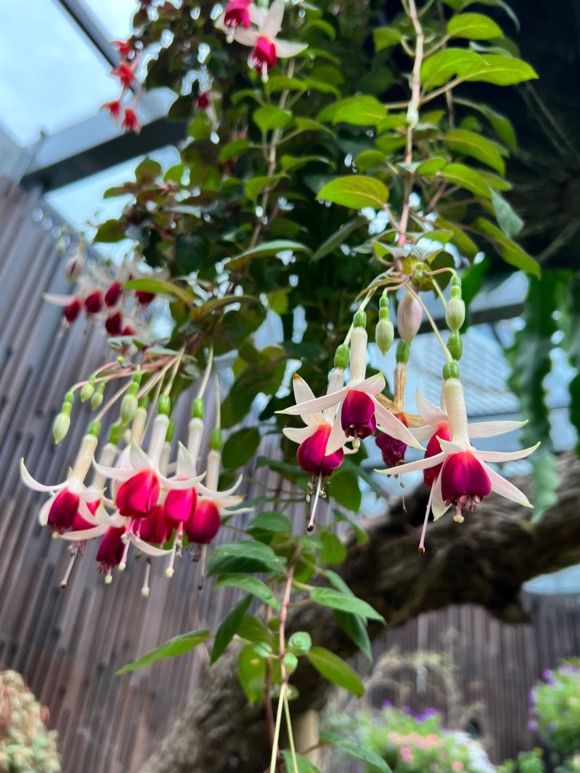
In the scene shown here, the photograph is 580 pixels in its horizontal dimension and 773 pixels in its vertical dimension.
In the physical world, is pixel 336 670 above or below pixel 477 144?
below

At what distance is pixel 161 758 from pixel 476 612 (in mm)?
3303

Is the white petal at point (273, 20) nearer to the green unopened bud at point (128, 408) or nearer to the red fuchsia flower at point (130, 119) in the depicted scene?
the red fuchsia flower at point (130, 119)

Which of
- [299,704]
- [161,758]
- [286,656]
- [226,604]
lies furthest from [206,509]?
[226,604]

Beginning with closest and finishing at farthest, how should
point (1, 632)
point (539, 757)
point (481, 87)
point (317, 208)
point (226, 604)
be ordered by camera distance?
point (317, 208)
point (481, 87)
point (1, 632)
point (226, 604)
point (539, 757)

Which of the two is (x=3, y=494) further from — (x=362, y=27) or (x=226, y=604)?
(x=362, y=27)

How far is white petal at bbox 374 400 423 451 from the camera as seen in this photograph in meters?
0.34

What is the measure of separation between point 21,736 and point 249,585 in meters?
A: 0.95

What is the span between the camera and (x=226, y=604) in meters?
2.28

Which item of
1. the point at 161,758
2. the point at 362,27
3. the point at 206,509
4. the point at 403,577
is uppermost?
the point at 362,27

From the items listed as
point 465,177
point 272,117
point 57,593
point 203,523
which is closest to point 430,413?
point 203,523

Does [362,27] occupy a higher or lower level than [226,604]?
higher

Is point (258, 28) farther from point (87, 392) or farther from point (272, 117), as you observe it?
point (87, 392)

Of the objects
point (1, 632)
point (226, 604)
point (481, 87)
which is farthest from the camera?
point (226, 604)

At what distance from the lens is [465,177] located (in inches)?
22.4
